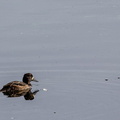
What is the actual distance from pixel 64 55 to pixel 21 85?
2102 mm

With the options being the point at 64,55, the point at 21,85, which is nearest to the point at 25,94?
the point at 21,85

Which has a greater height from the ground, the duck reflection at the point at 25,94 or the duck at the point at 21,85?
the duck at the point at 21,85

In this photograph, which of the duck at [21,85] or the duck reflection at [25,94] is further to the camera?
the duck at [21,85]

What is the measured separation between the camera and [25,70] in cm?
1856

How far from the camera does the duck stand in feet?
57.3

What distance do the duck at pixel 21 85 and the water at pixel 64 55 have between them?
22cm

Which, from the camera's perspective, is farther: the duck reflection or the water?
the duck reflection

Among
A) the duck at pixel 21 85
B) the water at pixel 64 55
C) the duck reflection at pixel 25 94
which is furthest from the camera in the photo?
the duck at pixel 21 85

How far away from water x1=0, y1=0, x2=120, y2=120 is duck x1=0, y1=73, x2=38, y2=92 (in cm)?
22

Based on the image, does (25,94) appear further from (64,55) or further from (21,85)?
(64,55)

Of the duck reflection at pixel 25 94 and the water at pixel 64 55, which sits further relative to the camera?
the duck reflection at pixel 25 94

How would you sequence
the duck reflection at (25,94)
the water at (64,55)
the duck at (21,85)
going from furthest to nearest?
the duck at (21,85) → the duck reflection at (25,94) → the water at (64,55)

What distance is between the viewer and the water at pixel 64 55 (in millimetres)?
15273

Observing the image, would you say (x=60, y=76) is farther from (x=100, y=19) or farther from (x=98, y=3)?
(x=98, y=3)
